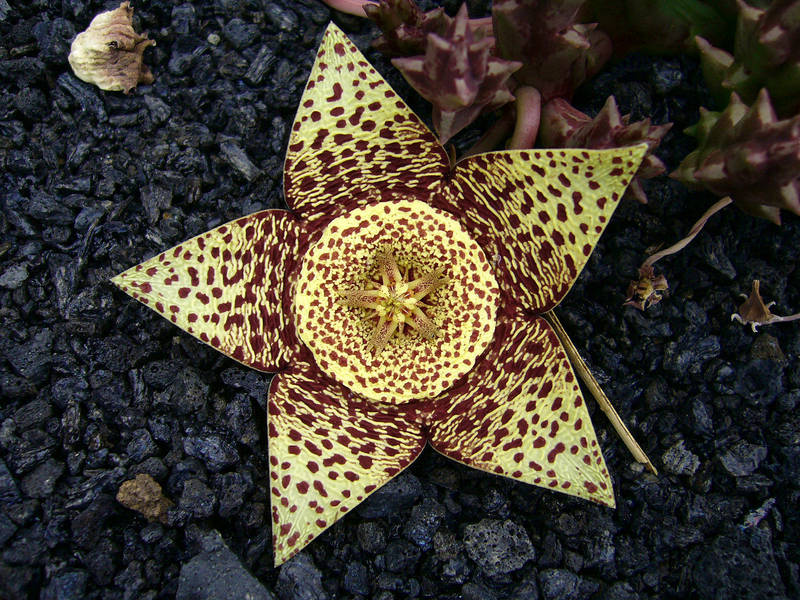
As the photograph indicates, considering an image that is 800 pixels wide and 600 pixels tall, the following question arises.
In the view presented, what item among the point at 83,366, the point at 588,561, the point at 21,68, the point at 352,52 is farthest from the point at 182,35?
the point at 588,561

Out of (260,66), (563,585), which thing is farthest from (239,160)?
(563,585)

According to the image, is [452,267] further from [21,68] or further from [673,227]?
[21,68]

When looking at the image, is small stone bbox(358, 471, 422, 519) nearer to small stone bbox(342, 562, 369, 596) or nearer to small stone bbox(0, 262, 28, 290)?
small stone bbox(342, 562, 369, 596)

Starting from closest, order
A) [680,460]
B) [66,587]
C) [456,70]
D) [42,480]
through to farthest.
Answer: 1. [456,70]
2. [66,587]
3. [42,480]
4. [680,460]

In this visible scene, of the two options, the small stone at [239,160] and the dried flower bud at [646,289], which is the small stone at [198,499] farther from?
the dried flower bud at [646,289]

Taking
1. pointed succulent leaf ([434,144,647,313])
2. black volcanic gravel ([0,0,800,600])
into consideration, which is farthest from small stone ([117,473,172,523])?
pointed succulent leaf ([434,144,647,313])

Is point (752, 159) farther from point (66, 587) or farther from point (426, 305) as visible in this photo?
point (66, 587)

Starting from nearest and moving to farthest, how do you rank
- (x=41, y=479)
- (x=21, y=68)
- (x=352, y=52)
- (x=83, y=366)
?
(x=352, y=52) → (x=41, y=479) → (x=83, y=366) → (x=21, y=68)
